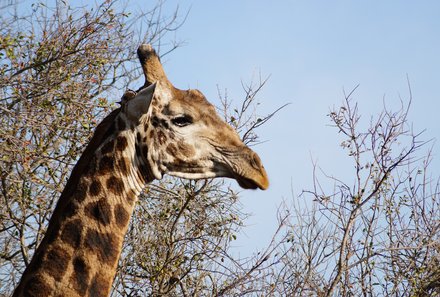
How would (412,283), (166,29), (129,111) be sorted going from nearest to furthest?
(129,111), (412,283), (166,29)

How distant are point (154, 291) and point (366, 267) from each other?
226 cm

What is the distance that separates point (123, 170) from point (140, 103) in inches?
17.0

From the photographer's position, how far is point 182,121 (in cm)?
528

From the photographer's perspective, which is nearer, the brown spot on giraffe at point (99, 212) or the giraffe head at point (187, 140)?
the brown spot on giraffe at point (99, 212)

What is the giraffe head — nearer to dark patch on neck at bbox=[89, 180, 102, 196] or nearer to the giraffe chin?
the giraffe chin

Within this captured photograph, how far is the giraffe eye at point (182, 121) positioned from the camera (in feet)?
17.2

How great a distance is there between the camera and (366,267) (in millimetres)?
8258

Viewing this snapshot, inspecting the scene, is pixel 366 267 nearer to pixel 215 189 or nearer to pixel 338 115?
pixel 338 115

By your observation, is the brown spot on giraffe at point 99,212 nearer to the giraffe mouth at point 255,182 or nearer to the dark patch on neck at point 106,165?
the dark patch on neck at point 106,165

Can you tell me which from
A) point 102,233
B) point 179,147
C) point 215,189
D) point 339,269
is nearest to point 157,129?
point 179,147

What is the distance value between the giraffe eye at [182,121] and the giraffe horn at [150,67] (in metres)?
0.27

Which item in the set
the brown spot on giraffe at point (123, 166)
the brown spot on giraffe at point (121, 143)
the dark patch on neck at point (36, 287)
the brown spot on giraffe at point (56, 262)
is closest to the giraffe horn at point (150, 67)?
the brown spot on giraffe at point (121, 143)

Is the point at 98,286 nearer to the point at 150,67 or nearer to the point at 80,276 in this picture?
the point at 80,276

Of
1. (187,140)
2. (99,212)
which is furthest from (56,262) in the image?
(187,140)
